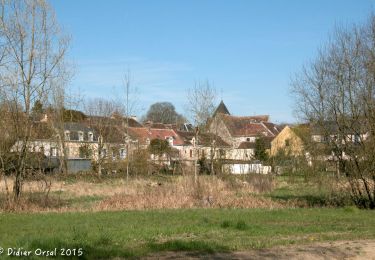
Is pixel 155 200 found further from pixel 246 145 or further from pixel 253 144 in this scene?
pixel 246 145

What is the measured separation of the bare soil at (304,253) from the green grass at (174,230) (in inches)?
17.1

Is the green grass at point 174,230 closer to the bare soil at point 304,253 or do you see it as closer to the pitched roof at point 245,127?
the bare soil at point 304,253

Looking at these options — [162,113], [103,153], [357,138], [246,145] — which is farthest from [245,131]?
[357,138]

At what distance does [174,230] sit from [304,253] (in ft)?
13.6

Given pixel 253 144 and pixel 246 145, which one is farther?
pixel 246 145

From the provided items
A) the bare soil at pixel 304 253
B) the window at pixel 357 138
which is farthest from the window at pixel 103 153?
the bare soil at pixel 304 253

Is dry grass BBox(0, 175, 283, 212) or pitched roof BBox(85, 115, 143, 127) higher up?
pitched roof BBox(85, 115, 143, 127)

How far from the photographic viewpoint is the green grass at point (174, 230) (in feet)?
33.9

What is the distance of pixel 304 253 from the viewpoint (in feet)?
32.8

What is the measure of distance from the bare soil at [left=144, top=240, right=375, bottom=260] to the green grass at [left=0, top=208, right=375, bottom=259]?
1.43 feet

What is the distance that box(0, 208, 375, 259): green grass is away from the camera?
Answer: 1032 centimetres

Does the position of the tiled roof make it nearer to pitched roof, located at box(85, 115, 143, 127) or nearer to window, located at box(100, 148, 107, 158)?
pitched roof, located at box(85, 115, 143, 127)

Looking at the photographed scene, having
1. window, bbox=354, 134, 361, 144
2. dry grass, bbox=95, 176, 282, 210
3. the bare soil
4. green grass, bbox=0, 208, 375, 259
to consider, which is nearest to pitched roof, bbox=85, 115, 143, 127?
dry grass, bbox=95, 176, 282, 210

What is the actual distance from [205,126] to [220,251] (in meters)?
33.1
